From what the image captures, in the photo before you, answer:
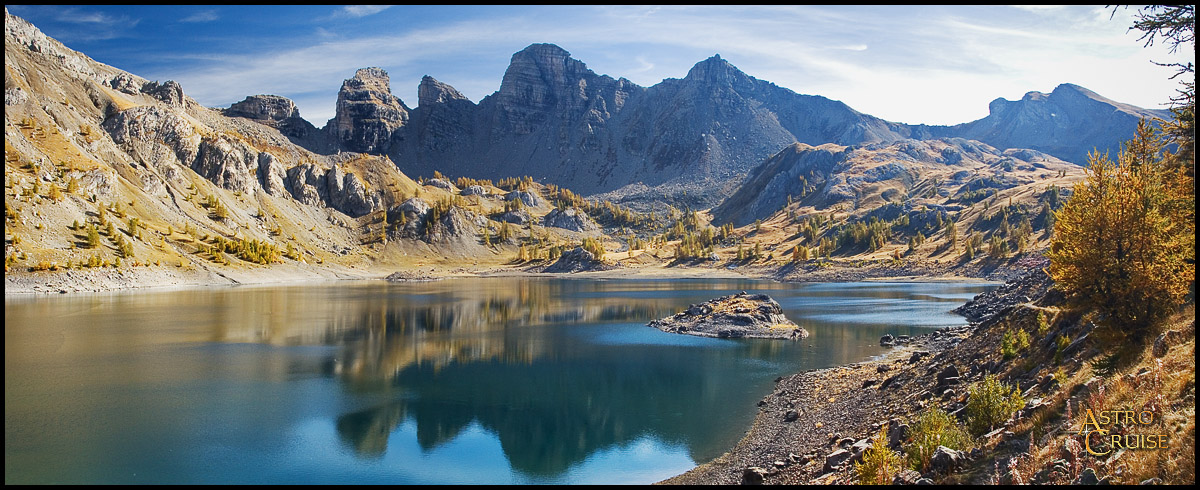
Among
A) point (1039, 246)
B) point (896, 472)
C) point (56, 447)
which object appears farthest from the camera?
point (1039, 246)

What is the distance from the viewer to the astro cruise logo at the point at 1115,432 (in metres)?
14.5

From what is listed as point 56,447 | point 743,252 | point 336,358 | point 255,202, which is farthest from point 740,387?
point 255,202

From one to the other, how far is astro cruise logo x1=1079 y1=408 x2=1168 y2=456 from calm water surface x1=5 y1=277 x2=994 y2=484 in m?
14.0

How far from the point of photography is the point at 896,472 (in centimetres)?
1881

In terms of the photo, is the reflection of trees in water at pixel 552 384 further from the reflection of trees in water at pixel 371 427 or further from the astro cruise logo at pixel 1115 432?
the astro cruise logo at pixel 1115 432

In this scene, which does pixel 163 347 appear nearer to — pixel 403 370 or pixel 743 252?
pixel 403 370

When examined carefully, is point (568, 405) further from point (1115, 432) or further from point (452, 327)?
point (452, 327)

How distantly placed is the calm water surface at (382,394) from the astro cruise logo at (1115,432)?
14040 millimetres

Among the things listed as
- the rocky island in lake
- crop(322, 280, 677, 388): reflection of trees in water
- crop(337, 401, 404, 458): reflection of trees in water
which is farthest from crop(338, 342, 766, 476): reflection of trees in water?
the rocky island in lake

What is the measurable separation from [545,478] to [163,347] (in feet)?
146

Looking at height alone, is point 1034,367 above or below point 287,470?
above

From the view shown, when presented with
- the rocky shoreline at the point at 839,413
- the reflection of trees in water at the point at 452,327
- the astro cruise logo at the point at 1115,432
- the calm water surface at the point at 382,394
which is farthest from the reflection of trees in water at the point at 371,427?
the astro cruise logo at the point at 1115,432

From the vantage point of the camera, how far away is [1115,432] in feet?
51.5

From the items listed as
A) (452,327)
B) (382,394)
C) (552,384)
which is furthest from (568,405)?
(452,327)
